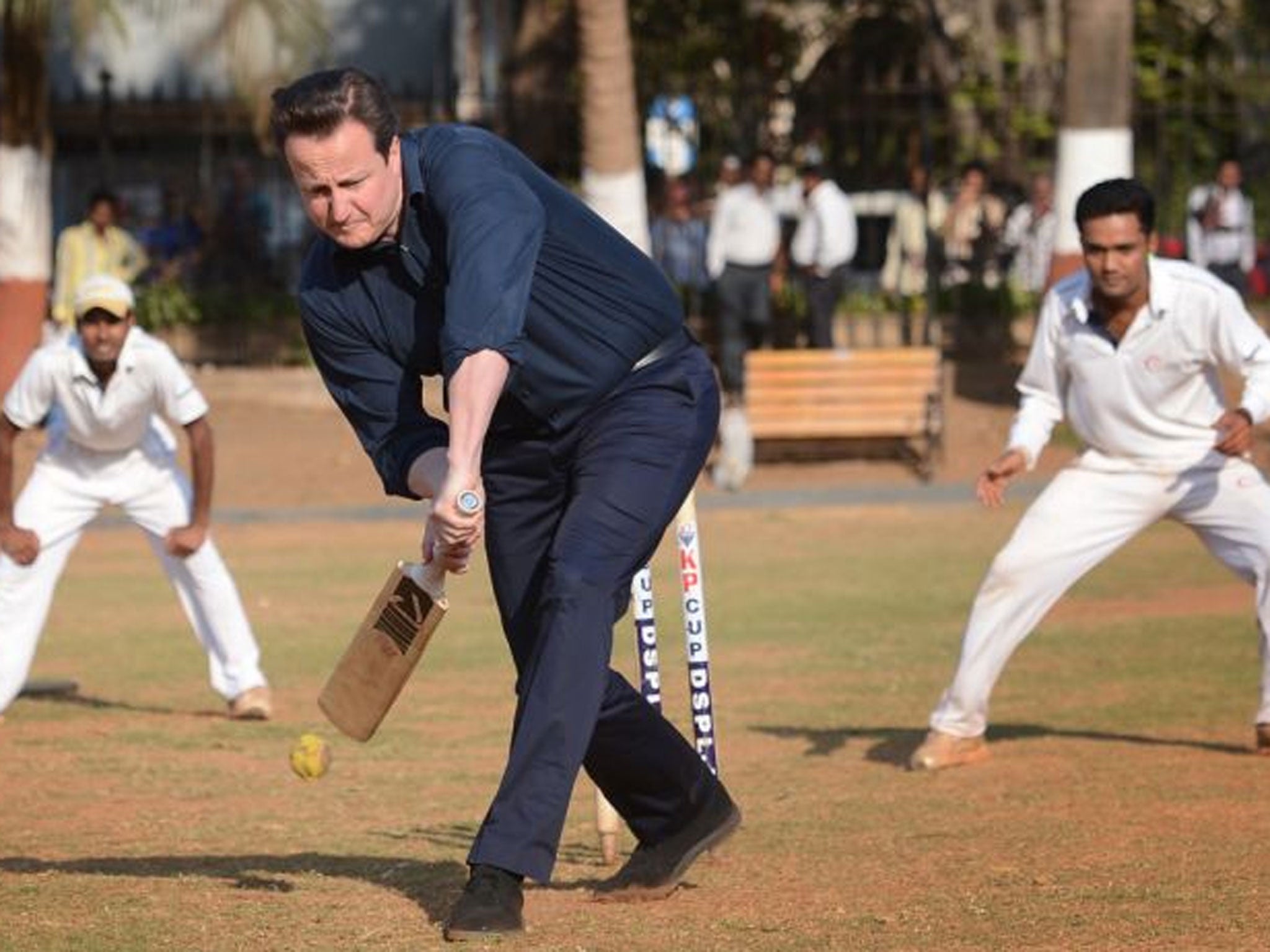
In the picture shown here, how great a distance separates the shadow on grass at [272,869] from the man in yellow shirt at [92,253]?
16.1 metres

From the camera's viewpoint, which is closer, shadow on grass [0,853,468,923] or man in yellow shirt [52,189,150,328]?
shadow on grass [0,853,468,923]

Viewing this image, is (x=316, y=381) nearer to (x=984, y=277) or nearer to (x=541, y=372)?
(x=984, y=277)

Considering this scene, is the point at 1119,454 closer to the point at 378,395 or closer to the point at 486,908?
the point at 378,395

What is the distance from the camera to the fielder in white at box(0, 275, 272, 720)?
1206cm

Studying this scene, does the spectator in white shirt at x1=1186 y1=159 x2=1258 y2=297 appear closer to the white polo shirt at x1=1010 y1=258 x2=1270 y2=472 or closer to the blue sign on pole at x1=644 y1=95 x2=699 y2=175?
the blue sign on pole at x1=644 y1=95 x2=699 y2=175

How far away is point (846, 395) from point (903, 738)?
40.8 ft

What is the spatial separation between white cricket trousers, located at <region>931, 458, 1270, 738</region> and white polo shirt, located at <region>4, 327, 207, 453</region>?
3488 millimetres

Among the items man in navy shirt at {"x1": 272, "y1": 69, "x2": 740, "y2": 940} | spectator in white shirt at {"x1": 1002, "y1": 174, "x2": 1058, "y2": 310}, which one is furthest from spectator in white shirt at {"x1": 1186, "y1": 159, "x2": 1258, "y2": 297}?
man in navy shirt at {"x1": 272, "y1": 69, "x2": 740, "y2": 940}

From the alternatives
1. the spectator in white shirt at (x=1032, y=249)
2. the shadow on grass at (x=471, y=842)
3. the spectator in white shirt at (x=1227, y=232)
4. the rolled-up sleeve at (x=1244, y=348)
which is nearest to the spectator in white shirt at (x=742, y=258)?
the spectator in white shirt at (x=1032, y=249)

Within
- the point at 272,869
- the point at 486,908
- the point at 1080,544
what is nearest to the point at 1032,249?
the point at 1080,544

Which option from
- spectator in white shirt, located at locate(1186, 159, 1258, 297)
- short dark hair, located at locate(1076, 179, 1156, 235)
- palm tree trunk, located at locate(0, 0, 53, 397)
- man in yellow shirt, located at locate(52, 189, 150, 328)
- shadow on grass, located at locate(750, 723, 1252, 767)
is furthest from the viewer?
spectator in white shirt, located at locate(1186, 159, 1258, 297)

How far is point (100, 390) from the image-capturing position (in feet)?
39.6

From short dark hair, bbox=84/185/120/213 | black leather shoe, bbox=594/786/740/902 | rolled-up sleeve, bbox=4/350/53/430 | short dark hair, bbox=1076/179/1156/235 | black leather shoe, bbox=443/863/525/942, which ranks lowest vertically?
short dark hair, bbox=84/185/120/213

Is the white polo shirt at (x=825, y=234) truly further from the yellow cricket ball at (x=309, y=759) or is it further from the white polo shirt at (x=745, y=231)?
the yellow cricket ball at (x=309, y=759)
